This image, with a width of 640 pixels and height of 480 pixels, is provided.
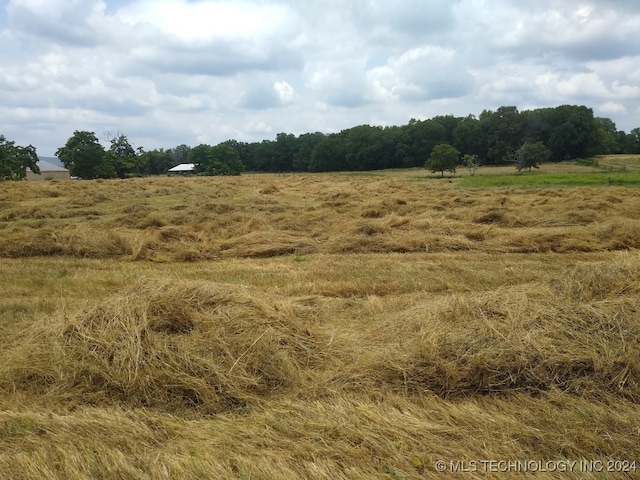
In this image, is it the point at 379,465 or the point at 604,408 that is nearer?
the point at 379,465

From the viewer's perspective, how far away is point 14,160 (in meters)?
62.0

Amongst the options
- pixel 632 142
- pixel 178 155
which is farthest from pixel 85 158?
pixel 632 142

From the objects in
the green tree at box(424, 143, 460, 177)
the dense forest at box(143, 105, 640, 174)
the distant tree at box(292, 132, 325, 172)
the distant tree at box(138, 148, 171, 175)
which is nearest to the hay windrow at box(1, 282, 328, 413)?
the green tree at box(424, 143, 460, 177)

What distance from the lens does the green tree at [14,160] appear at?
57231mm

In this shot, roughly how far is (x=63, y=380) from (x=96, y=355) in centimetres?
36

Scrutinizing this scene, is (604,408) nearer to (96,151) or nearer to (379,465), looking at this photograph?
(379,465)

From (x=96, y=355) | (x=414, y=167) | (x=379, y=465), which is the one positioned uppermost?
(x=414, y=167)

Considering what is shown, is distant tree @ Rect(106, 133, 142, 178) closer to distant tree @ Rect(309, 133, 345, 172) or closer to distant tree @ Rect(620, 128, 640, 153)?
distant tree @ Rect(309, 133, 345, 172)

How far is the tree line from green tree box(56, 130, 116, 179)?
138 millimetres

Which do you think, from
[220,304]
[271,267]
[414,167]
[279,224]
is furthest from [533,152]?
[220,304]

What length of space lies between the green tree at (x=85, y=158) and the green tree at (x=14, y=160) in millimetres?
4879

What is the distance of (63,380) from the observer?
15.5 ft

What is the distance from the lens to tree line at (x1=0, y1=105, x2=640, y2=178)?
75.9 meters

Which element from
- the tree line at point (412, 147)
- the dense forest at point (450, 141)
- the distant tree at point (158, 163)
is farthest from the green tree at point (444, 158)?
the distant tree at point (158, 163)
